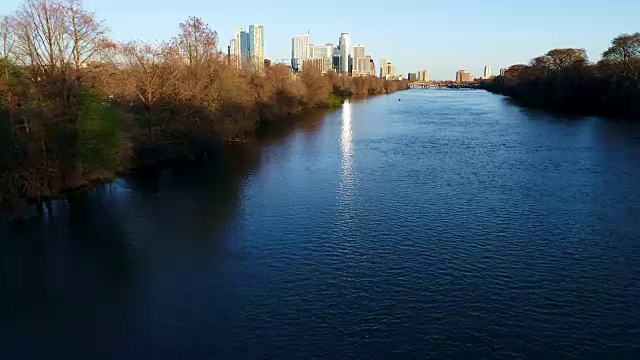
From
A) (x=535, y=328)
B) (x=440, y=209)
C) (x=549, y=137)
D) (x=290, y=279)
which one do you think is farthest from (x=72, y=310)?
(x=549, y=137)

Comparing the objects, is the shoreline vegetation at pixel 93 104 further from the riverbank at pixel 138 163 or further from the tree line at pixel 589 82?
the tree line at pixel 589 82

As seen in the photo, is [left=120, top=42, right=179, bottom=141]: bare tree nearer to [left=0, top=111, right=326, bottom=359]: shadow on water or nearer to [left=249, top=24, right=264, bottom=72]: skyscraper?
[left=0, top=111, right=326, bottom=359]: shadow on water

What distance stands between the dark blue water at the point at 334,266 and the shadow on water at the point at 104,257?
0.25 ft

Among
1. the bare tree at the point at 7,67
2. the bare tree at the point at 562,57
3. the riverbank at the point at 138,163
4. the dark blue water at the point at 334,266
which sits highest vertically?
the bare tree at the point at 562,57

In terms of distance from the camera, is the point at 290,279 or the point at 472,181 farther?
the point at 472,181

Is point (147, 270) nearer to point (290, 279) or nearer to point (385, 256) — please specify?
point (290, 279)

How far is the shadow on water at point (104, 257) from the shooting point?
14.3m

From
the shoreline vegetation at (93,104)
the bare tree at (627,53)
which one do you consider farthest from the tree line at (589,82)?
the shoreline vegetation at (93,104)

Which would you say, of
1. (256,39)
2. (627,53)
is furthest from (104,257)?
(256,39)

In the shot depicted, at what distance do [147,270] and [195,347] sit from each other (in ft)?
18.4

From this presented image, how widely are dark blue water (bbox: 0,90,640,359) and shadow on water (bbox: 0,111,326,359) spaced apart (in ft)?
0.25

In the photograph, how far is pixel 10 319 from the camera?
14.9m

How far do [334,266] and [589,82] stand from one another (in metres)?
69.8

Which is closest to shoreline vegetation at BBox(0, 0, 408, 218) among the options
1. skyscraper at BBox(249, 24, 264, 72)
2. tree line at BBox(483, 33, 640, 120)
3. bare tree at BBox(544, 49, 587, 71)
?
tree line at BBox(483, 33, 640, 120)
